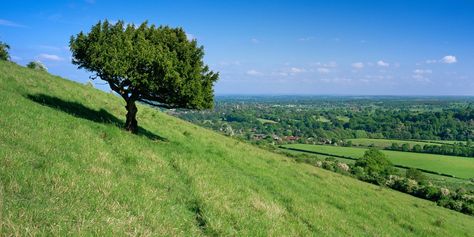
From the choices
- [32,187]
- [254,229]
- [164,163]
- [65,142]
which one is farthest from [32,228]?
[164,163]

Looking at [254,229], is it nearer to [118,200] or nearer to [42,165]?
[118,200]

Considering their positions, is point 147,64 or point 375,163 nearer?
point 147,64

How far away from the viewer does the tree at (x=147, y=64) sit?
76.0ft

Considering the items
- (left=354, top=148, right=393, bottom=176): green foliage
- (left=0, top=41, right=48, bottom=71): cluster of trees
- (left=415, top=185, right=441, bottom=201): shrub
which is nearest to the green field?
(left=354, top=148, right=393, bottom=176): green foliage

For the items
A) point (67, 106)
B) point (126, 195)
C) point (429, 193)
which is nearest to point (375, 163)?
point (429, 193)

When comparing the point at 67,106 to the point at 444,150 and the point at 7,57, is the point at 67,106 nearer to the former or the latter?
the point at 7,57

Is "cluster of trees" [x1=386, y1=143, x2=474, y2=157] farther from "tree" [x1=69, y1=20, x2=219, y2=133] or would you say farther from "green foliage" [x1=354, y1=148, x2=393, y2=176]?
"tree" [x1=69, y1=20, x2=219, y2=133]

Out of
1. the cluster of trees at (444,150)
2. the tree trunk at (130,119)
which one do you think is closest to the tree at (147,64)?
the tree trunk at (130,119)

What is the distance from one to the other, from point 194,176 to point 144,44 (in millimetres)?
12641

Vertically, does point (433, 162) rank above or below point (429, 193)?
below

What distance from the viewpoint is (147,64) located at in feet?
76.5

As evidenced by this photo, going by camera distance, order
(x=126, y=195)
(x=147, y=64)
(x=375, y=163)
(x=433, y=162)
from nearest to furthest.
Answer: (x=126, y=195), (x=147, y=64), (x=375, y=163), (x=433, y=162)

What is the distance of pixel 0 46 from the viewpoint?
229 feet

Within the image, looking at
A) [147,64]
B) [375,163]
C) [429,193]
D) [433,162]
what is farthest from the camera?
[433,162]
